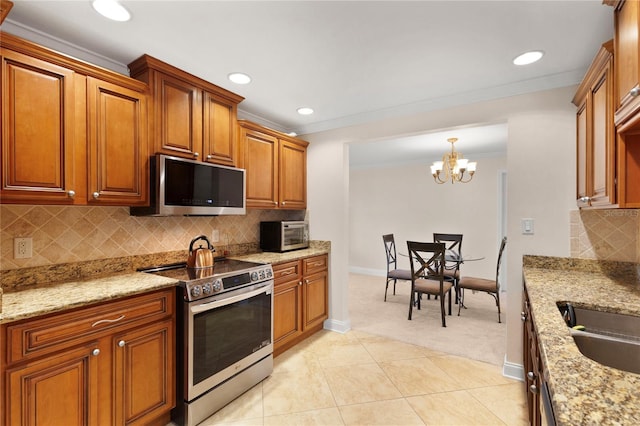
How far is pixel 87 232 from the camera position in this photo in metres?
2.03

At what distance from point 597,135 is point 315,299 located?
2.66 meters

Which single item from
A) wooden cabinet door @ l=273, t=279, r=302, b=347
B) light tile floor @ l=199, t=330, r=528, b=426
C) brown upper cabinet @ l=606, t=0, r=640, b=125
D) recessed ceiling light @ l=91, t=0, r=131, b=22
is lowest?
light tile floor @ l=199, t=330, r=528, b=426

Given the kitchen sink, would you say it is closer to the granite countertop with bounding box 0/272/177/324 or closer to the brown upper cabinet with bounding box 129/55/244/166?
the granite countertop with bounding box 0/272/177/324

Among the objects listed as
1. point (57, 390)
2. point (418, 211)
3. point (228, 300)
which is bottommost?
point (57, 390)

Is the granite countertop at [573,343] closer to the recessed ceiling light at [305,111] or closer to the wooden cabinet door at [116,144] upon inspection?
the wooden cabinet door at [116,144]

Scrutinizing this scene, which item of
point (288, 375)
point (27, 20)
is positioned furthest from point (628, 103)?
point (27, 20)

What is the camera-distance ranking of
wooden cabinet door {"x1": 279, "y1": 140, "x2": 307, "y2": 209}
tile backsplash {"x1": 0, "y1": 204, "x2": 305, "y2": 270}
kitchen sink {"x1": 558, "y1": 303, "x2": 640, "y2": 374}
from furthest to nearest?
1. wooden cabinet door {"x1": 279, "y1": 140, "x2": 307, "y2": 209}
2. tile backsplash {"x1": 0, "y1": 204, "x2": 305, "y2": 270}
3. kitchen sink {"x1": 558, "y1": 303, "x2": 640, "y2": 374}

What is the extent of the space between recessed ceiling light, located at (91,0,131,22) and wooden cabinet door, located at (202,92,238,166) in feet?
2.57

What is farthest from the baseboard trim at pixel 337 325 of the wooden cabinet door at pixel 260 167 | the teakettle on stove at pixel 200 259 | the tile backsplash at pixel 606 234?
the tile backsplash at pixel 606 234

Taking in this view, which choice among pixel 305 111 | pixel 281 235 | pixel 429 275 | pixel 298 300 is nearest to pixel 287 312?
pixel 298 300

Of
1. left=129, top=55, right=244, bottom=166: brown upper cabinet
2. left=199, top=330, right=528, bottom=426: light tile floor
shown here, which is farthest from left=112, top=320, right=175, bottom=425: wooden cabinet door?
left=129, top=55, right=244, bottom=166: brown upper cabinet

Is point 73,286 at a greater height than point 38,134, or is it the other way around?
point 38,134

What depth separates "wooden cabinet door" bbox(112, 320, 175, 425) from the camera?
5.39 feet

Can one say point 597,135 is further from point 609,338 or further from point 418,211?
point 418,211
